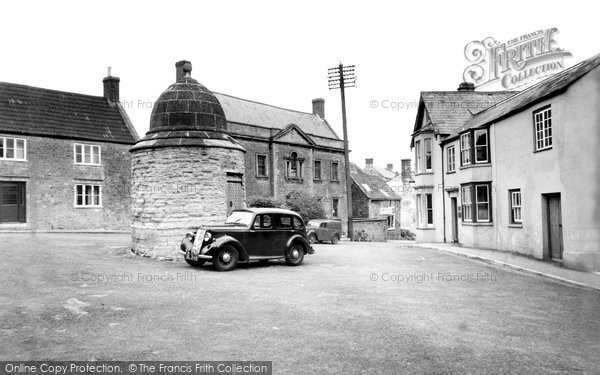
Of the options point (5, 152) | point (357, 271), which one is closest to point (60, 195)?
point (5, 152)

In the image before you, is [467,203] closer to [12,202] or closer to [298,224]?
[298,224]

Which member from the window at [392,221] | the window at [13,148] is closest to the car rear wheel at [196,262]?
the window at [13,148]

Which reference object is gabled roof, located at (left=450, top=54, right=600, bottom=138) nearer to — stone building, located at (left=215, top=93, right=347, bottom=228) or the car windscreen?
the car windscreen

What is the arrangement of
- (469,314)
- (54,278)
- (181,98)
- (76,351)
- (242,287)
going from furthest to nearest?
(181,98), (54,278), (242,287), (469,314), (76,351)

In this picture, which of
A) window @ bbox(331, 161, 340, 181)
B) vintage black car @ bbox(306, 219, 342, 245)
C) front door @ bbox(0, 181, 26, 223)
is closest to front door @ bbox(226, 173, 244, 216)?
vintage black car @ bbox(306, 219, 342, 245)

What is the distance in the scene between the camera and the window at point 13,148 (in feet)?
86.3

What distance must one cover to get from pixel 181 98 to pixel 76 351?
39.5 feet

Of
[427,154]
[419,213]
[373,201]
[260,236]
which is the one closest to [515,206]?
[427,154]

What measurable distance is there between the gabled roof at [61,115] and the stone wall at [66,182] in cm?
50

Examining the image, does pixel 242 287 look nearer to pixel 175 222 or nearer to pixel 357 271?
pixel 357 271

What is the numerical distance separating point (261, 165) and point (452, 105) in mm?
15512

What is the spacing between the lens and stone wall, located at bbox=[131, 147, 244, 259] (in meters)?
15.5

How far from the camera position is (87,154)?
29547mm

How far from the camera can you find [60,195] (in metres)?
28.0
